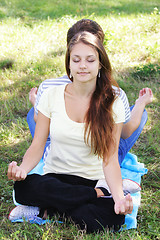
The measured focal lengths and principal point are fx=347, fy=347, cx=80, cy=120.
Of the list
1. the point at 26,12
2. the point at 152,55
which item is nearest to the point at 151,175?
the point at 152,55

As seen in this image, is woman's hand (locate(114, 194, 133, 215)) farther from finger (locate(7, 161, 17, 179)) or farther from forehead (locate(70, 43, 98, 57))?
forehead (locate(70, 43, 98, 57))

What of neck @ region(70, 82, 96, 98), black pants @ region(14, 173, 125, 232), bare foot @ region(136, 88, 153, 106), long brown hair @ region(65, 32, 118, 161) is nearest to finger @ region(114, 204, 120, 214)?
black pants @ region(14, 173, 125, 232)

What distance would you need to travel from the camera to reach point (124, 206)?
2268mm

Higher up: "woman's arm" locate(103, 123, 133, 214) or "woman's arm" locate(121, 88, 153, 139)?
"woman's arm" locate(121, 88, 153, 139)

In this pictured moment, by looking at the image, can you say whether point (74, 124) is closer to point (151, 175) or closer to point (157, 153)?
point (151, 175)

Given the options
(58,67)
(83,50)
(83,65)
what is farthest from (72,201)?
(58,67)

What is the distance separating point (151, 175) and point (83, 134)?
3.56 ft

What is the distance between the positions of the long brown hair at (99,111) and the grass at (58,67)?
0.62m

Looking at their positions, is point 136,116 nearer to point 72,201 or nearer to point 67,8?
point 72,201

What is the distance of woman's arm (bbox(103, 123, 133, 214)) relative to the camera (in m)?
2.27

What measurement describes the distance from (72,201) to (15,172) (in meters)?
0.45

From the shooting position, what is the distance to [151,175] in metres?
3.28

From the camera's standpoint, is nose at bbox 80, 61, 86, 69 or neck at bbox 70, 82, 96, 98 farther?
neck at bbox 70, 82, 96, 98

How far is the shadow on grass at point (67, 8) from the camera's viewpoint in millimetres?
7308
